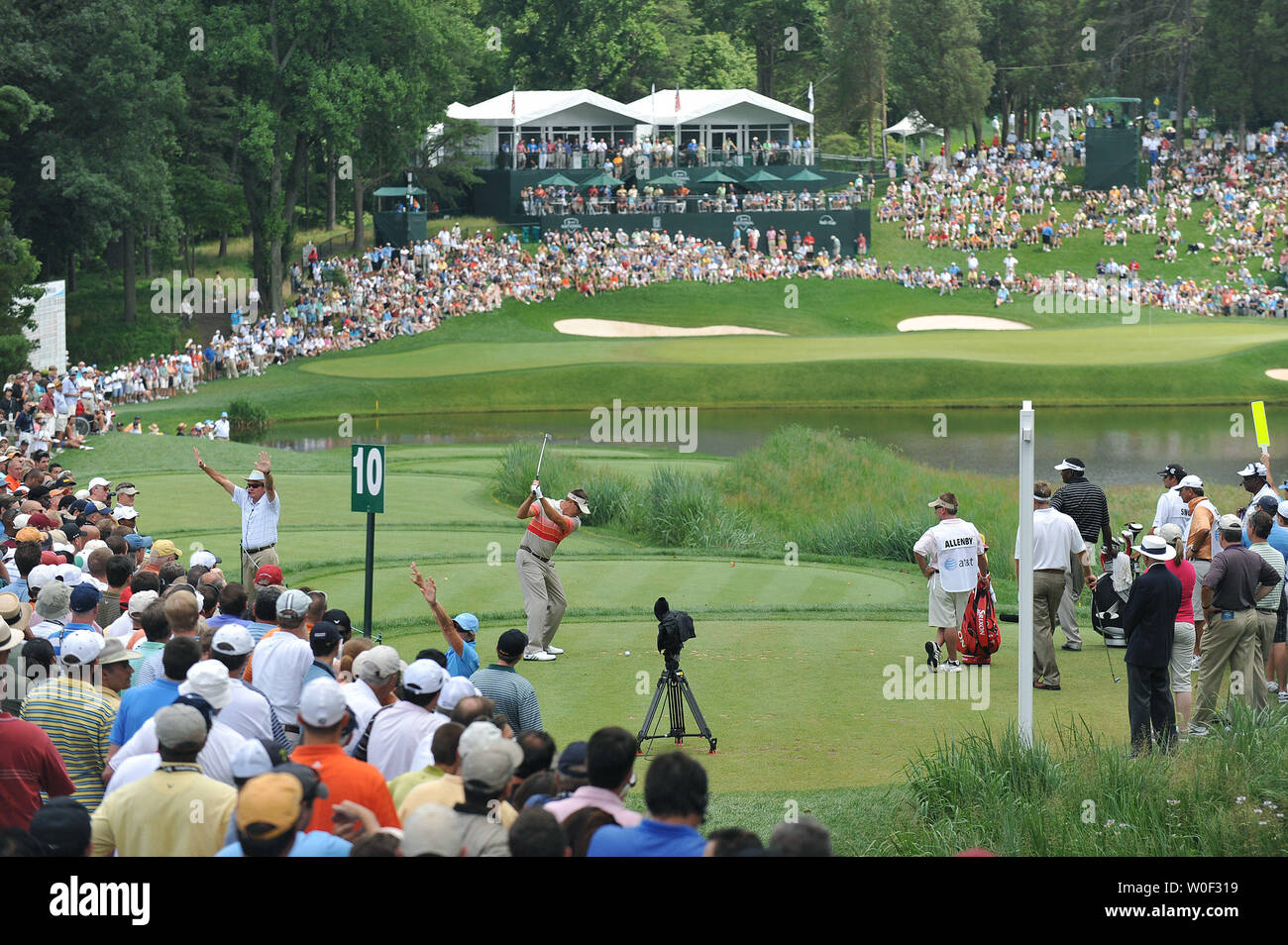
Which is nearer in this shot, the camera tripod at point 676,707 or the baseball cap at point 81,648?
the baseball cap at point 81,648

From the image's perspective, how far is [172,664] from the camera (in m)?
8.86

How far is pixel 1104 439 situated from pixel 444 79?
36429 millimetres

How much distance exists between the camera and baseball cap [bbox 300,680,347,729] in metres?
7.84

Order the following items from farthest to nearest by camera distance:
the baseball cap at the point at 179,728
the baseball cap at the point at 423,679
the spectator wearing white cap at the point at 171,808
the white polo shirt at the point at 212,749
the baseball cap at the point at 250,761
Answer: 1. the baseball cap at the point at 423,679
2. the white polo shirt at the point at 212,749
3. the baseball cap at the point at 250,761
4. the baseball cap at the point at 179,728
5. the spectator wearing white cap at the point at 171,808

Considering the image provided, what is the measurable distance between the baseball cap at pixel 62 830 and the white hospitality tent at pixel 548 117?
70.0 m

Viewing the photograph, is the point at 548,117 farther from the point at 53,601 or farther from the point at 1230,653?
the point at 53,601

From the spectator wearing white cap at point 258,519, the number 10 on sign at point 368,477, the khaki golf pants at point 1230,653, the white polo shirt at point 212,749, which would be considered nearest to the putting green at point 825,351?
the spectator wearing white cap at point 258,519

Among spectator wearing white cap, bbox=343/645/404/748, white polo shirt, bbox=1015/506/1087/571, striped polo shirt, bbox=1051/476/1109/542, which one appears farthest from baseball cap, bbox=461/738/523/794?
striped polo shirt, bbox=1051/476/1109/542

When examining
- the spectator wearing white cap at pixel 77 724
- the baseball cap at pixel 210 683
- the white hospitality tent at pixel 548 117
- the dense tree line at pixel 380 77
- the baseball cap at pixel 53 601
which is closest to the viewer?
the baseball cap at pixel 210 683

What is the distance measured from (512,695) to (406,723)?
63.7 inches

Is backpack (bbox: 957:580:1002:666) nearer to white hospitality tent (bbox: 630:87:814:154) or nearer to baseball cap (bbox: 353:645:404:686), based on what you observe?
baseball cap (bbox: 353:645:404:686)

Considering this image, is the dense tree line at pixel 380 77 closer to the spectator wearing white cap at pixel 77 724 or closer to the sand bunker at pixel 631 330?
the sand bunker at pixel 631 330

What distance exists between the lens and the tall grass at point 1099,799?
387 inches
